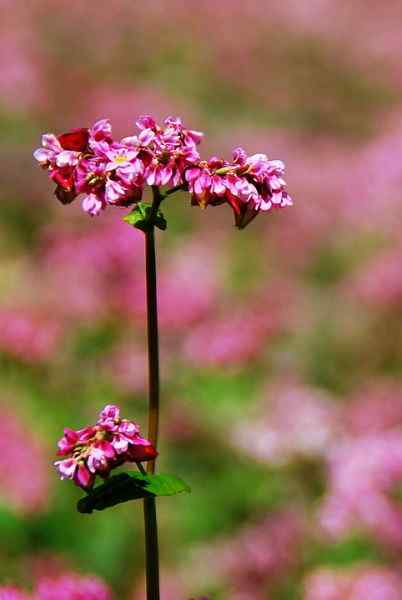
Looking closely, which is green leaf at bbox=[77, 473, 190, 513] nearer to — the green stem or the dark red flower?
the green stem

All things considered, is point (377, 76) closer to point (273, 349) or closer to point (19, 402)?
point (273, 349)

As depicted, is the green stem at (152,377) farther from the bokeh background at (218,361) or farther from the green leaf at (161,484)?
the bokeh background at (218,361)

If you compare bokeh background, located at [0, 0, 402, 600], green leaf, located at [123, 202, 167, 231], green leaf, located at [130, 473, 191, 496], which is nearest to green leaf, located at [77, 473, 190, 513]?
green leaf, located at [130, 473, 191, 496]

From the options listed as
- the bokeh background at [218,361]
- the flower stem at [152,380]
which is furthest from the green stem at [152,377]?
the bokeh background at [218,361]

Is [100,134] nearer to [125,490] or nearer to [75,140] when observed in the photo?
[75,140]

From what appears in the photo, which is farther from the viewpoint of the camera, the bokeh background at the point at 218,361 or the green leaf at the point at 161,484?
the bokeh background at the point at 218,361

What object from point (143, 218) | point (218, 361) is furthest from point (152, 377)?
point (218, 361)
